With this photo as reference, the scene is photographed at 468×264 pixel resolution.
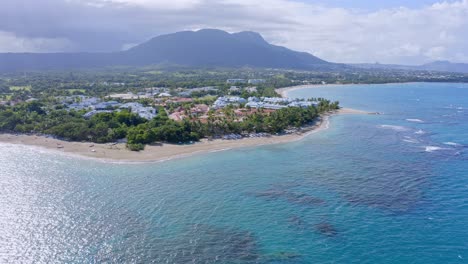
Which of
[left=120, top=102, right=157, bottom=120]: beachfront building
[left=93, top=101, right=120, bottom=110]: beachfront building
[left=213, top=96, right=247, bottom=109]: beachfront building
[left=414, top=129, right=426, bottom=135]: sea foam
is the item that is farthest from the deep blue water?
[left=213, top=96, right=247, bottom=109]: beachfront building

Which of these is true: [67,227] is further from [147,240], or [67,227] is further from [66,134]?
[66,134]

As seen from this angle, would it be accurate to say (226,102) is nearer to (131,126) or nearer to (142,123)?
(142,123)

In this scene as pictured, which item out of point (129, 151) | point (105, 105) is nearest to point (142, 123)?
point (129, 151)

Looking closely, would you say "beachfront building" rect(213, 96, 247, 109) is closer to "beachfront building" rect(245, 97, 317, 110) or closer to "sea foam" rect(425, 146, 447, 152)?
"beachfront building" rect(245, 97, 317, 110)

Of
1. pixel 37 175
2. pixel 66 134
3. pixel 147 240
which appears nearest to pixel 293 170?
pixel 147 240

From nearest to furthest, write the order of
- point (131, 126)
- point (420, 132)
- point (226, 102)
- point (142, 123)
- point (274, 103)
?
point (131, 126)
point (142, 123)
point (420, 132)
point (274, 103)
point (226, 102)
